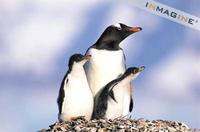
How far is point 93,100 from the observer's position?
4.58m

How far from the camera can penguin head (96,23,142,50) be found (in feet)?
15.1

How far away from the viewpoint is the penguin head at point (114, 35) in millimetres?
4598

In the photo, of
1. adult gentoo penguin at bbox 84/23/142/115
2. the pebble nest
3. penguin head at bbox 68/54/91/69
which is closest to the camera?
the pebble nest

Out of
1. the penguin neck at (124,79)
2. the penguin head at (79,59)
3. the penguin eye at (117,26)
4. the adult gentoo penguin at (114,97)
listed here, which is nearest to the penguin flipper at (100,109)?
the adult gentoo penguin at (114,97)

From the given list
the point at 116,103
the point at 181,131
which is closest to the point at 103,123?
the point at 116,103

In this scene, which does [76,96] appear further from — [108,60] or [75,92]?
[108,60]

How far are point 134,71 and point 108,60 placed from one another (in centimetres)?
18

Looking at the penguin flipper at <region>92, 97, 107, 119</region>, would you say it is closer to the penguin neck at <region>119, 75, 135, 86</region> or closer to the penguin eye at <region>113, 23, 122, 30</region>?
the penguin neck at <region>119, 75, 135, 86</region>

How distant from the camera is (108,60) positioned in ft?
15.0

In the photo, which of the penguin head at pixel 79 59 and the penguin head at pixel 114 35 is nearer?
the penguin head at pixel 79 59

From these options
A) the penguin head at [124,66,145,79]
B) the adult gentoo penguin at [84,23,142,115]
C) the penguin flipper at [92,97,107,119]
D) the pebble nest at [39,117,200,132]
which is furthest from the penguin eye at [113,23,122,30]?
the pebble nest at [39,117,200,132]

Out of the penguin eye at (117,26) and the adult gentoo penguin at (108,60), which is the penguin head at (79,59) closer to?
the adult gentoo penguin at (108,60)

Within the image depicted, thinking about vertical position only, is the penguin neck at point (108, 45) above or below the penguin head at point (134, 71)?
above

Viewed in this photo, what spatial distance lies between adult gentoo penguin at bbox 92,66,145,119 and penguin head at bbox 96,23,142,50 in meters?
0.20
